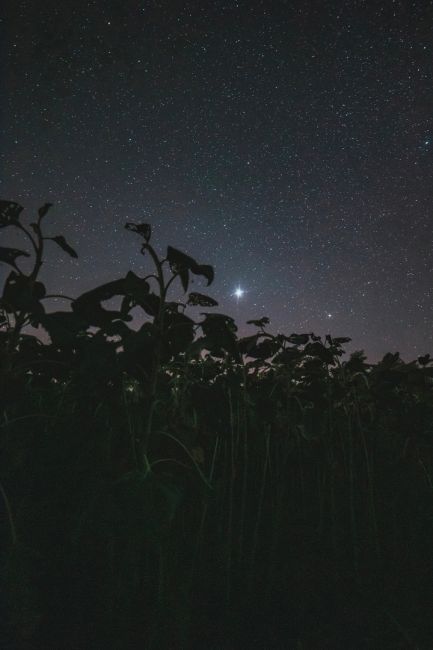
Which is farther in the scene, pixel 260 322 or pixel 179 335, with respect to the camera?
pixel 260 322

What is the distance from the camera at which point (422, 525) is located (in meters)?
3.45

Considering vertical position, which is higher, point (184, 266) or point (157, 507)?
point (184, 266)

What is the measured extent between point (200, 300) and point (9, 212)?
0.91 meters

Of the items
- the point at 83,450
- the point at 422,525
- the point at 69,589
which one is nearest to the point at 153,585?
the point at 69,589

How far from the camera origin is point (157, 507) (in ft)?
4.47

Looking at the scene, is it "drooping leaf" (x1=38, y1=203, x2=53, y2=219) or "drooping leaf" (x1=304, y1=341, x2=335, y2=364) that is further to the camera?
"drooping leaf" (x1=304, y1=341, x2=335, y2=364)

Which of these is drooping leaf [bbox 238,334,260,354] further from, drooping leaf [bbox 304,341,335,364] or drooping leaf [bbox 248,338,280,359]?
drooping leaf [bbox 304,341,335,364]

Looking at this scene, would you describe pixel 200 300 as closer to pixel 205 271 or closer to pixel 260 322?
pixel 205 271

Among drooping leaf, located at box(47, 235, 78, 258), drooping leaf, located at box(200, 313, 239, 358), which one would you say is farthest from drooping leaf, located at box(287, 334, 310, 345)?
drooping leaf, located at box(47, 235, 78, 258)

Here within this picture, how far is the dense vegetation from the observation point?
1450 mm

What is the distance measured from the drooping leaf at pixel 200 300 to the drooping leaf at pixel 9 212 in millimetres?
827

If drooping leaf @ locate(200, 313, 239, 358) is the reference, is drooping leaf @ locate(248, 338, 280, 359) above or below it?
above

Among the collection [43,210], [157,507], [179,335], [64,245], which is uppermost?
[43,210]

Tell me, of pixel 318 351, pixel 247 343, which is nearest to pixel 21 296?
pixel 247 343
